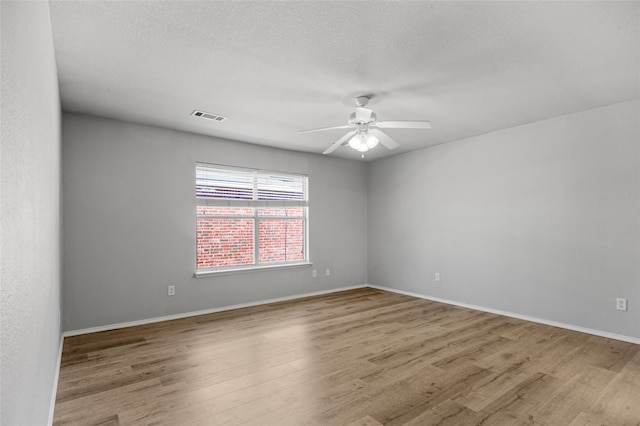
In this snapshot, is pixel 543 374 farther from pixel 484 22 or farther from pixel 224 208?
pixel 224 208

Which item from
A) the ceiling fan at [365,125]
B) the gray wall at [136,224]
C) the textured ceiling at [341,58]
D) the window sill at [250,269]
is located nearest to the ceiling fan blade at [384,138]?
the ceiling fan at [365,125]

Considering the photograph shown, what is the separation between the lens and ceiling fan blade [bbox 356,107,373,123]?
10.4ft

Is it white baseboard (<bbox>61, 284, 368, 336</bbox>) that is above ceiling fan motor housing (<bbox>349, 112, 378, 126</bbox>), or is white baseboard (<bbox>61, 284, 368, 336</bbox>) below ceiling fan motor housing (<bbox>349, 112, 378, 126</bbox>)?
below

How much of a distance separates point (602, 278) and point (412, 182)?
113 inches

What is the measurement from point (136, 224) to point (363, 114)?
3.07m

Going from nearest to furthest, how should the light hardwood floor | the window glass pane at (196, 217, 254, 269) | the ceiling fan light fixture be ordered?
the light hardwood floor, the ceiling fan light fixture, the window glass pane at (196, 217, 254, 269)

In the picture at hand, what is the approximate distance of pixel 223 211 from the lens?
4.96m

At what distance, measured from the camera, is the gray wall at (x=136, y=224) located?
12.5 feet

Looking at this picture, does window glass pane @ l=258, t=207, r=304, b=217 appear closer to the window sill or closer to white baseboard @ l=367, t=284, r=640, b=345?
the window sill

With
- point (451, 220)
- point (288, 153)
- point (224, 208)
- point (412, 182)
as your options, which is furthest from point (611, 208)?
point (224, 208)

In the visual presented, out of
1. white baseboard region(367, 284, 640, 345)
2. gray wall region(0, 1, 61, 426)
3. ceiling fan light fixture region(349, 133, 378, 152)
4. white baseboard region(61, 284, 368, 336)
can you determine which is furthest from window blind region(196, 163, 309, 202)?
gray wall region(0, 1, 61, 426)

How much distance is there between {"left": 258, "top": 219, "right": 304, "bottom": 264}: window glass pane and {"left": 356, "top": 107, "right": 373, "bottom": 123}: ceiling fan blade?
8.84 feet

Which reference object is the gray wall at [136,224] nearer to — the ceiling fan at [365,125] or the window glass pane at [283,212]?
the window glass pane at [283,212]

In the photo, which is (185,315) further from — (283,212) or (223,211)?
(283,212)
